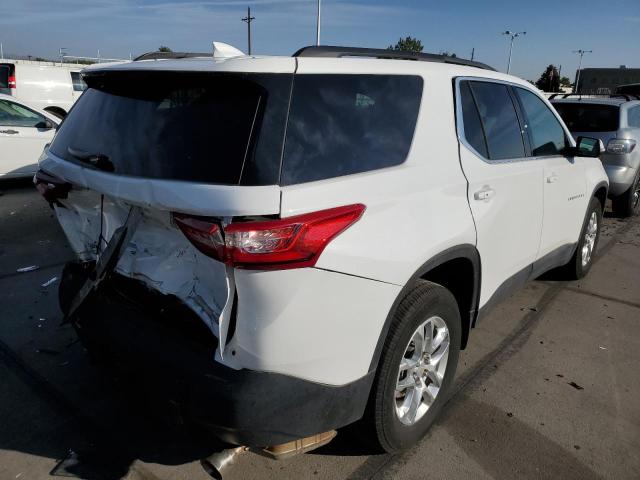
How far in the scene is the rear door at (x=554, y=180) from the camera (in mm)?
3605

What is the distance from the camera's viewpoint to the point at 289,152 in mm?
1863

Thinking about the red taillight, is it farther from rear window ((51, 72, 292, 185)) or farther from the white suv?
rear window ((51, 72, 292, 185))

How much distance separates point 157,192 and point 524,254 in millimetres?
2471

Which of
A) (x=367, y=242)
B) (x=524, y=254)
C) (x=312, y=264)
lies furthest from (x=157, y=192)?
(x=524, y=254)

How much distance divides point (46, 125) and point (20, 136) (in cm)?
49

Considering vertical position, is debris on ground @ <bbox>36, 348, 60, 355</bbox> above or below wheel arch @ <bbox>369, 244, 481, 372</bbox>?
below

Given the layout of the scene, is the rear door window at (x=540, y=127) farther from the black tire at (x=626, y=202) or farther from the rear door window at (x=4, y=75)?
the rear door window at (x=4, y=75)

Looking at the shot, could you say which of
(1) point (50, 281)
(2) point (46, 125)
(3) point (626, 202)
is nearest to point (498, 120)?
(1) point (50, 281)

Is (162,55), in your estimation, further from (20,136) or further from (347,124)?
(20,136)

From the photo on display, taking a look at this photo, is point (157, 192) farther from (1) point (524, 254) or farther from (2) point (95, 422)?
(1) point (524, 254)

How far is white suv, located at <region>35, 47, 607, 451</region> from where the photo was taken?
1810 mm

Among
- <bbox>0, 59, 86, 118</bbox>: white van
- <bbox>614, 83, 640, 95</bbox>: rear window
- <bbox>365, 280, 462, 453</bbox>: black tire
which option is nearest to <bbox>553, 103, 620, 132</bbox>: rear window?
<bbox>365, 280, 462, 453</bbox>: black tire

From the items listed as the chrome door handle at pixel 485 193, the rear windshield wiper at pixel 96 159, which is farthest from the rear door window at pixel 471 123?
the rear windshield wiper at pixel 96 159

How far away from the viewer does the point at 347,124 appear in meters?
2.12
